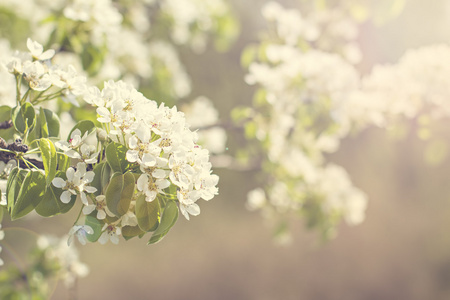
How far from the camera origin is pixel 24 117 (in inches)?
21.5

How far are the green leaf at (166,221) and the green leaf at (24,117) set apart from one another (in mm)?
212

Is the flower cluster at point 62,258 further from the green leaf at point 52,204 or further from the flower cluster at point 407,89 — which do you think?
the flower cluster at point 407,89

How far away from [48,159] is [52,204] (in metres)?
0.07

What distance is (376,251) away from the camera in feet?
9.80

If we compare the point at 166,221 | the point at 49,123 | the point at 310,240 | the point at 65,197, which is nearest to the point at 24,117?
the point at 49,123

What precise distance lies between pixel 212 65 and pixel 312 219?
1.83 m

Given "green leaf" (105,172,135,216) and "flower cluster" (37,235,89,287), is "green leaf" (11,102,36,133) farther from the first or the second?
"flower cluster" (37,235,89,287)

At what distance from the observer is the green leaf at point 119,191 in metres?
0.45

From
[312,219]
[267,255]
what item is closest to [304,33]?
[312,219]

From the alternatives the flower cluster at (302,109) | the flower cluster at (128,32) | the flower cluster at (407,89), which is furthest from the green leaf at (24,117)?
the flower cluster at (407,89)

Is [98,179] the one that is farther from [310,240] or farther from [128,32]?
[310,240]

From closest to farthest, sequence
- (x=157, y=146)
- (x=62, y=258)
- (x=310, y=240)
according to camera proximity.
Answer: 1. (x=157, y=146)
2. (x=62, y=258)
3. (x=310, y=240)

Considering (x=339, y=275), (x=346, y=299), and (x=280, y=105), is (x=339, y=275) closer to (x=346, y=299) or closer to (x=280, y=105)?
(x=346, y=299)

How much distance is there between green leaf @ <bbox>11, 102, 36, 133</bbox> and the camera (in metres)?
0.53
